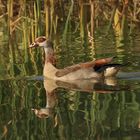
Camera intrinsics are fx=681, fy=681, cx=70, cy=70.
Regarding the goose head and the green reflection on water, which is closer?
the green reflection on water

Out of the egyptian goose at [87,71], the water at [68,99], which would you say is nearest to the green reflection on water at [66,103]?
the water at [68,99]

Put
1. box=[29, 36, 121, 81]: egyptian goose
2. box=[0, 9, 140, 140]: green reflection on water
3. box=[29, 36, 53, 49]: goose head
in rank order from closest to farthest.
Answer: box=[0, 9, 140, 140]: green reflection on water → box=[29, 36, 121, 81]: egyptian goose → box=[29, 36, 53, 49]: goose head

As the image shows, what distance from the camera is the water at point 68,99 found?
315 inches

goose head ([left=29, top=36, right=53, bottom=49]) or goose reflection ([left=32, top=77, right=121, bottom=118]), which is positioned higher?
goose head ([left=29, top=36, right=53, bottom=49])

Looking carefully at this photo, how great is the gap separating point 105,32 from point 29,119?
312 inches

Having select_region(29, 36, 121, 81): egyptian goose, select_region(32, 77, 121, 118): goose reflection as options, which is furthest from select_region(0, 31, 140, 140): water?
select_region(29, 36, 121, 81): egyptian goose

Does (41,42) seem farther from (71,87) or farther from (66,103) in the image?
(66,103)

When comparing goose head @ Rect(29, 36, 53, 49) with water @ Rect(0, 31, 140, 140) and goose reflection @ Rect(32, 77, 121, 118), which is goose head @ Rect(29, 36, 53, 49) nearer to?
water @ Rect(0, 31, 140, 140)

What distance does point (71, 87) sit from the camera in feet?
36.4

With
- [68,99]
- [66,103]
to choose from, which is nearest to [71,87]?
[68,99]

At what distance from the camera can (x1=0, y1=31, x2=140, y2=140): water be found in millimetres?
8008

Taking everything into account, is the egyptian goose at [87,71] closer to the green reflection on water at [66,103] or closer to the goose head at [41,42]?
the green reflection on water at [66,103]

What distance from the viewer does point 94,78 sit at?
1174 cm

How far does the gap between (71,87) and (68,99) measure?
3.95 feet
